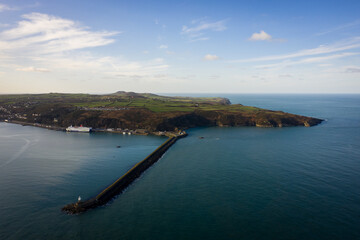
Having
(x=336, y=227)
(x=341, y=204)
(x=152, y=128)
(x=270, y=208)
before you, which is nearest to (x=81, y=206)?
(x=270, y=208)

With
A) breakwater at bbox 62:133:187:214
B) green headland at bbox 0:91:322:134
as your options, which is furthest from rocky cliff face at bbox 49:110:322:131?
breakwater at bbox 62:133:187:214

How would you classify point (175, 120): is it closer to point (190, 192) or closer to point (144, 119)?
point (144, 119)

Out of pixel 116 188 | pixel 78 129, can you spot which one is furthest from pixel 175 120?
pixel 116 188

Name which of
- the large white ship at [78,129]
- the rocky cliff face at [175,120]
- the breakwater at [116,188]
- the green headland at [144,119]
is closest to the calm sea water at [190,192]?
the breakwater at [116,188]

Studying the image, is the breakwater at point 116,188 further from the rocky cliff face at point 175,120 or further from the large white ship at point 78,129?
the large white ship at point 78,129

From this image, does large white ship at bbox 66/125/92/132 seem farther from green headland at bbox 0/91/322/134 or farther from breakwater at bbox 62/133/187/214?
breakwater at bbox 62/133/187/214
